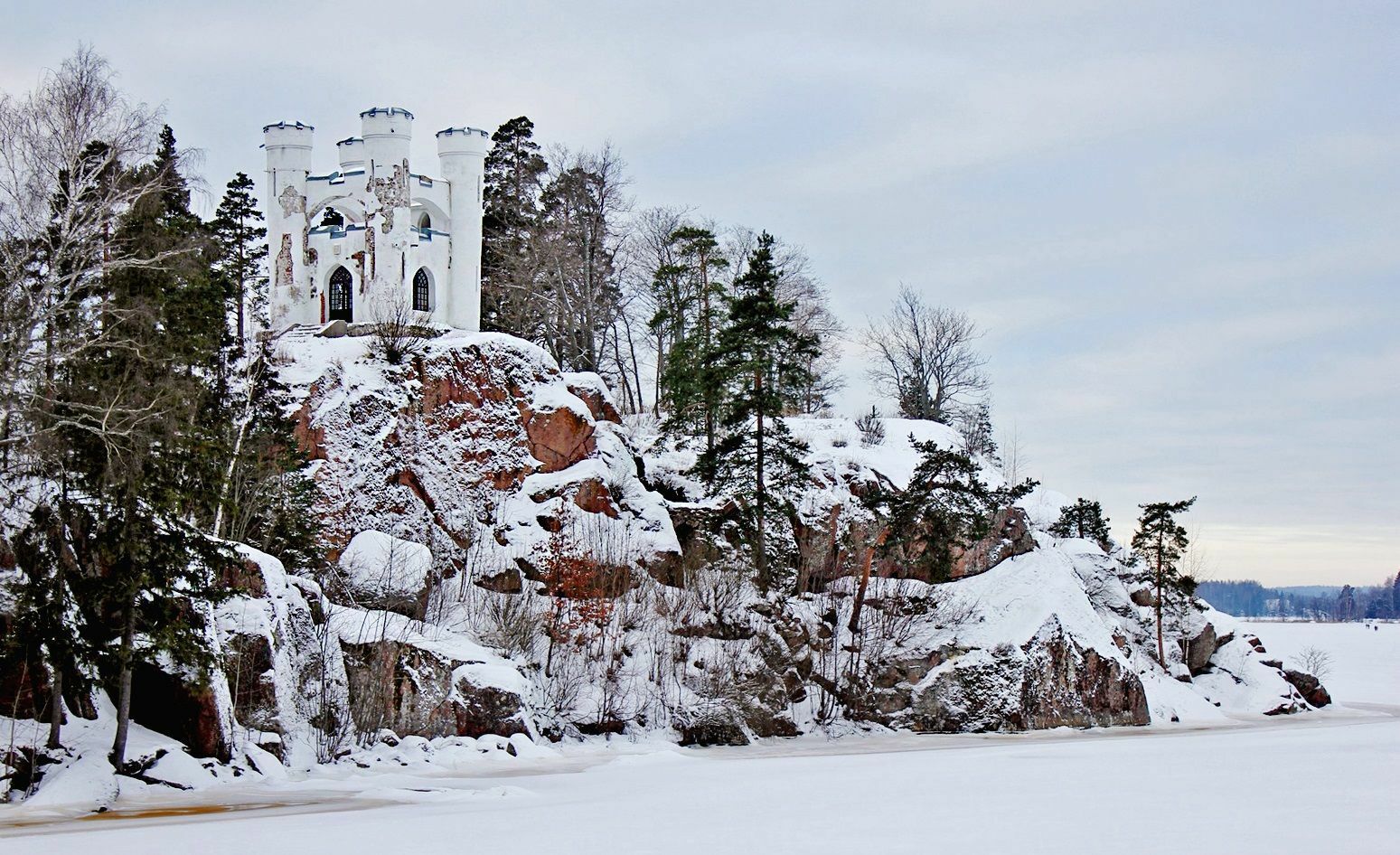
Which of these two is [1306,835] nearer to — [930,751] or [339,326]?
[930,751]

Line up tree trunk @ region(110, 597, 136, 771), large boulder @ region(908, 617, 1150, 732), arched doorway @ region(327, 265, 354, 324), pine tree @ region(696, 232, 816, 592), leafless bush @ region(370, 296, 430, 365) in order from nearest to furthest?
tree trunk @ region(110, 597, 136, 771)
large boulder @ region(908, 617, 1150, 732)
pine tree @ region(696, 232, 816, 592)
leafless bush @ region(370, 296, 430, 365)
arched doorway @ region(327, 265, 354, 324)

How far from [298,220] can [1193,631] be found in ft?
102

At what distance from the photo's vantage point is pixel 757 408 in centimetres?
3356

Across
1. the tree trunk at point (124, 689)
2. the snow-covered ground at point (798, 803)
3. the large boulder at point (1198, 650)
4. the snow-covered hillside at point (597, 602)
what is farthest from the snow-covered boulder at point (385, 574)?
the large boulder at point (1198, 650)

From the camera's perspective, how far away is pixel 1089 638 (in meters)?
33.2

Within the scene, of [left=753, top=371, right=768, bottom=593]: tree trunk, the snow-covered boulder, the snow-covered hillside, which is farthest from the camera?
[left=753, top=371, right=768, bottom=593]: tree trunk

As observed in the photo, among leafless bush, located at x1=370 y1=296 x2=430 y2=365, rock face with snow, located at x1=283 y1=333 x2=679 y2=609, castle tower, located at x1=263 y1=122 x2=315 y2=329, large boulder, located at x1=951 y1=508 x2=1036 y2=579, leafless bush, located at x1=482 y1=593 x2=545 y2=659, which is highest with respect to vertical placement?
castle tower, located at x1=263 y1=122 x2=315 y2=329

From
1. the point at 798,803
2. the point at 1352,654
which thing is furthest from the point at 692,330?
the point at 1352,654

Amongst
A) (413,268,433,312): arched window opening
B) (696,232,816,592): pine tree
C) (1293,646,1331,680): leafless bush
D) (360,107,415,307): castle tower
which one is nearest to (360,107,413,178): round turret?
(360,107,415,307): castle tower

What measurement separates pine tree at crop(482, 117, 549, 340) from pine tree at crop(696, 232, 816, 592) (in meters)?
14.7

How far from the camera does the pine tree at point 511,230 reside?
160 feet

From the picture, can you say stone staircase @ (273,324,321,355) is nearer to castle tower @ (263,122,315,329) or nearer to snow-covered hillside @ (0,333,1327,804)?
snow-covered hillside @ (0,333,1327,804)

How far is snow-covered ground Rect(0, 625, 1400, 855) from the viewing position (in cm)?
1330

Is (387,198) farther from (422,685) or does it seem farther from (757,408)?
(422,685)
